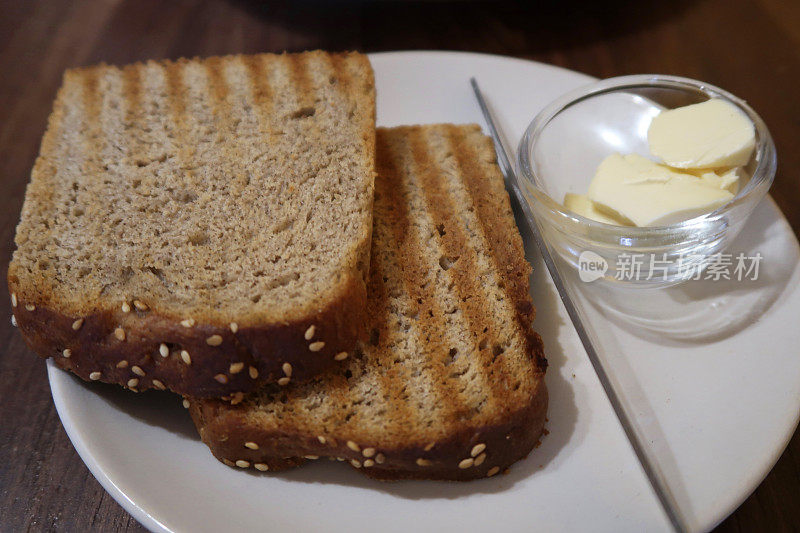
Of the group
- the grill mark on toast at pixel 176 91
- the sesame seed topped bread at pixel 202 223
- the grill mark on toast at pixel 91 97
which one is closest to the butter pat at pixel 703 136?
the sesame seed topped bread at pixel 202 223

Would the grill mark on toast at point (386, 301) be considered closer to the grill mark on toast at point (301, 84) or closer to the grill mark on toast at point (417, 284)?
the grill mark on toast at point (417, 284)

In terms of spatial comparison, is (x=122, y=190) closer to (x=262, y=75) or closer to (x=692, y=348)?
(x=262, y=75)

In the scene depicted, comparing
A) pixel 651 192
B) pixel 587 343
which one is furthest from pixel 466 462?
pixel 651 192

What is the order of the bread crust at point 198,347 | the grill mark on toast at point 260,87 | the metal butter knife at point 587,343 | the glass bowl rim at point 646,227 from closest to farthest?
the metal butter knife at point 587,343 → the bread crust at point 198,347 → the glass bowl rim at point 646,227 → the grill mark on toast at point 260,87

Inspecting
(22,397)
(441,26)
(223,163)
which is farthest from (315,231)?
(441,26)

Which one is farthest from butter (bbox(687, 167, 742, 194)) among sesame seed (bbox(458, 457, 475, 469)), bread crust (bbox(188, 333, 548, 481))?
sesame seed (bbox(458, 457, 475, 469))

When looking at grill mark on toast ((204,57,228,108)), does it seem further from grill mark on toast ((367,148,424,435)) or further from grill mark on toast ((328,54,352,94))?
grill mark on toast ((367,148,424,435))
